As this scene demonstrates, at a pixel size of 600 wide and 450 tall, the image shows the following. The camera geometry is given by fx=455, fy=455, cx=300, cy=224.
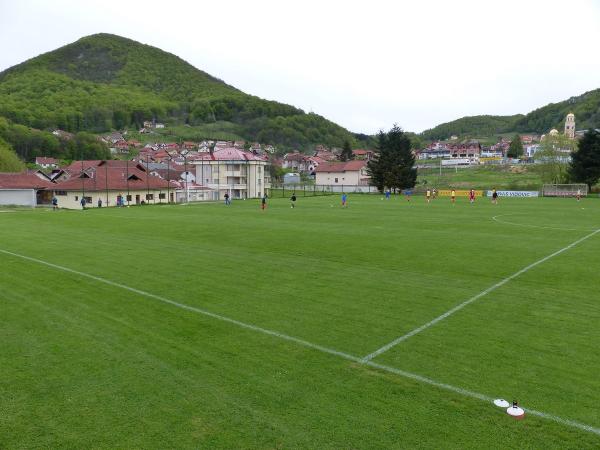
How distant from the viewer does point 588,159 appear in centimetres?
7094

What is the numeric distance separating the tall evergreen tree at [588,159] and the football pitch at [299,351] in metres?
63.8

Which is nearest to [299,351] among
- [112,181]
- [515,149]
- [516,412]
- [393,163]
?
[516,412]

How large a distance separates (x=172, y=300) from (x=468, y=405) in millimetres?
7915

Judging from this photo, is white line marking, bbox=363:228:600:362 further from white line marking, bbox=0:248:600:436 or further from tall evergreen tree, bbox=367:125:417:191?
tall evergreen tree, bbox=367:125:417:191

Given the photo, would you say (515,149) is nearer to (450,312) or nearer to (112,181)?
(112,181)

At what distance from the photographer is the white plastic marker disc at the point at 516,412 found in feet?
19.7

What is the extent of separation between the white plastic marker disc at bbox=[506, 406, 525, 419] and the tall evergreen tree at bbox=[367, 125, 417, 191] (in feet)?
261

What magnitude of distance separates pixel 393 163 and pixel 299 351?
78579mm

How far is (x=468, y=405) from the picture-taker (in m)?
6.36

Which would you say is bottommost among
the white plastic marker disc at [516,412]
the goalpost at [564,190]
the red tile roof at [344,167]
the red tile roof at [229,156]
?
the white plastic marker disc at [516,412]

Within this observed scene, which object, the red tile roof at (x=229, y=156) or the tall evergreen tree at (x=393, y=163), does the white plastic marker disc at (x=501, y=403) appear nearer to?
the tall evergreen tree at (x=393, y=163)

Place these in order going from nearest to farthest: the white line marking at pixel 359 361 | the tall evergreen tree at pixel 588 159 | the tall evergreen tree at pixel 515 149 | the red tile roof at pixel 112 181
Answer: the white line marking at pixel 359 361 < the red tile roof at pixel 112 181 < the tall evergreen tree at pixel 588 159 < the tall evergreen tree at pixel 515 149

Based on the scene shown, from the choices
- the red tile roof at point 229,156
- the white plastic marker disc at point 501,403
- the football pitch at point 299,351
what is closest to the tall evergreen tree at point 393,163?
the red tile roof at point 229,156

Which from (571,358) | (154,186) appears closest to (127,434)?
(571,358)
